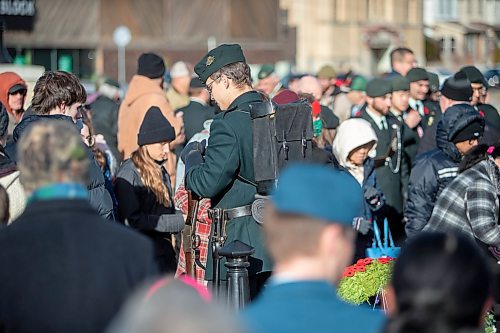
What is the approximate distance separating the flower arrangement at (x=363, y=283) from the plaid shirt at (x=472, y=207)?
1.55 ft

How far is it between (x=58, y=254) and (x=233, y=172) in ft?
10.1

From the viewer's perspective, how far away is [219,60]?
6.86m

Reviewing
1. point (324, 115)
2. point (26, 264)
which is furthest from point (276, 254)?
point (324, 115)

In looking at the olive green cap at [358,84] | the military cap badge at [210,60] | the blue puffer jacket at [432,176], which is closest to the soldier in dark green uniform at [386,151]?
the blue puffer jacket at [432,176]

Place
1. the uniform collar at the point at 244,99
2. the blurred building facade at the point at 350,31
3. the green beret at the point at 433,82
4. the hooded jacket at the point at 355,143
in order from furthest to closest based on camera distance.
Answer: the blurred building facade at the point at 350,31, the green beret at the point at 433,82, the hooded jacket at the point at 355,143, the uniform collar at the point at 244,99

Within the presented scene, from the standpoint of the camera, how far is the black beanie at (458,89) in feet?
34.4

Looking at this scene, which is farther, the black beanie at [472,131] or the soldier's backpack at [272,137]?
the black beanie at [472,131]

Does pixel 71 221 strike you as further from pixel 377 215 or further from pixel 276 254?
pixel 377 215

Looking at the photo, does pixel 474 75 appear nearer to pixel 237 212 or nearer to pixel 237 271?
pixel 237 212

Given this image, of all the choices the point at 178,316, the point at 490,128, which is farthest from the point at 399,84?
the point at 178,316

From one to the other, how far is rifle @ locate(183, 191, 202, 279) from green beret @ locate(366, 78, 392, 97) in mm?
4345

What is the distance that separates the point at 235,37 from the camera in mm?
48906

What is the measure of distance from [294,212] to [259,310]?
31cm

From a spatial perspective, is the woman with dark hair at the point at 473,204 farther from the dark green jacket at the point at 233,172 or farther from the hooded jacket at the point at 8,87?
the hooded jacket at the point at 8,87
